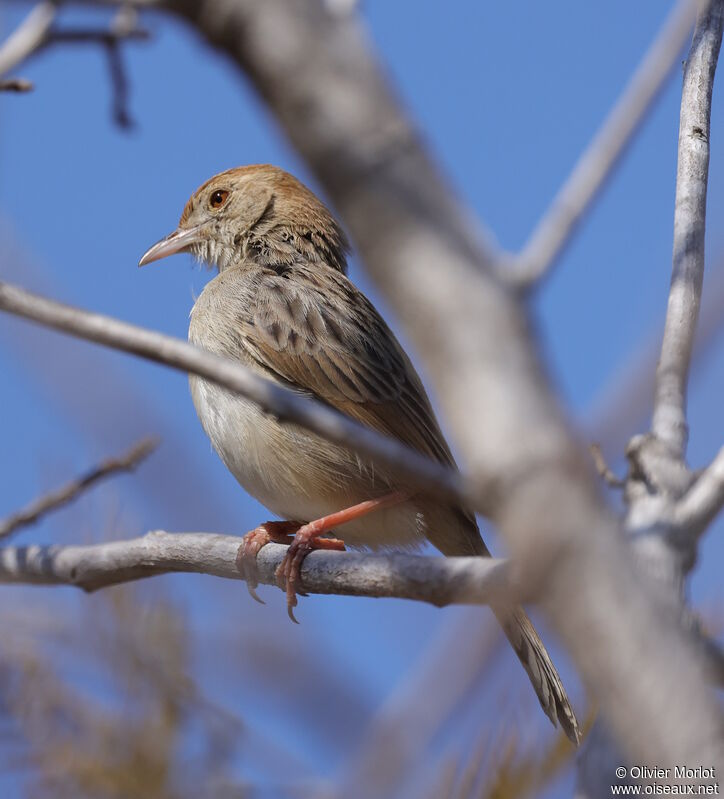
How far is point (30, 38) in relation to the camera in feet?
8.69

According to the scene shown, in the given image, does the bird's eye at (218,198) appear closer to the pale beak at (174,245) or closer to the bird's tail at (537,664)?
the pale beak at (174,245)

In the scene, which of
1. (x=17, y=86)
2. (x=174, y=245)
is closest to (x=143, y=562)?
(x=17, y=86)

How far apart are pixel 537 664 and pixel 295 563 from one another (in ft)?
4.57

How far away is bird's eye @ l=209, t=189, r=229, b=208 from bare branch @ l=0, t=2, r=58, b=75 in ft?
13.3

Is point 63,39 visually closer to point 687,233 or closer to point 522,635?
point 687,233

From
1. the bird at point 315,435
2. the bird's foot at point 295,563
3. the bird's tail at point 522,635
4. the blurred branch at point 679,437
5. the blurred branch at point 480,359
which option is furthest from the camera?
the bird at point 315,435

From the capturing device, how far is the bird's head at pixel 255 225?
253 inches

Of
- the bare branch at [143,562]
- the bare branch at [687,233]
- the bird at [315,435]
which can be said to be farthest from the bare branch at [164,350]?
the bird at [315,435]

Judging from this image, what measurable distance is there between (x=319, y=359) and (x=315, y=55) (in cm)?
400

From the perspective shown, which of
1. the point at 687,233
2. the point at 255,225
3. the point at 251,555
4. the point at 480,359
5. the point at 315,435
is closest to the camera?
the point at 480,359

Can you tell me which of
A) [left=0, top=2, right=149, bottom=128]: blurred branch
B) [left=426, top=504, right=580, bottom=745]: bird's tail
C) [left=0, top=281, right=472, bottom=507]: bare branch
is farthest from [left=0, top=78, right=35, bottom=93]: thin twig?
[left=426, top=504, right=580, bottom=745]: bird's tail

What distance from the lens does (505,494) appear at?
1317mm

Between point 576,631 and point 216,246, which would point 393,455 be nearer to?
point 576,631

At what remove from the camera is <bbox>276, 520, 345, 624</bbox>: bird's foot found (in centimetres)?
428
